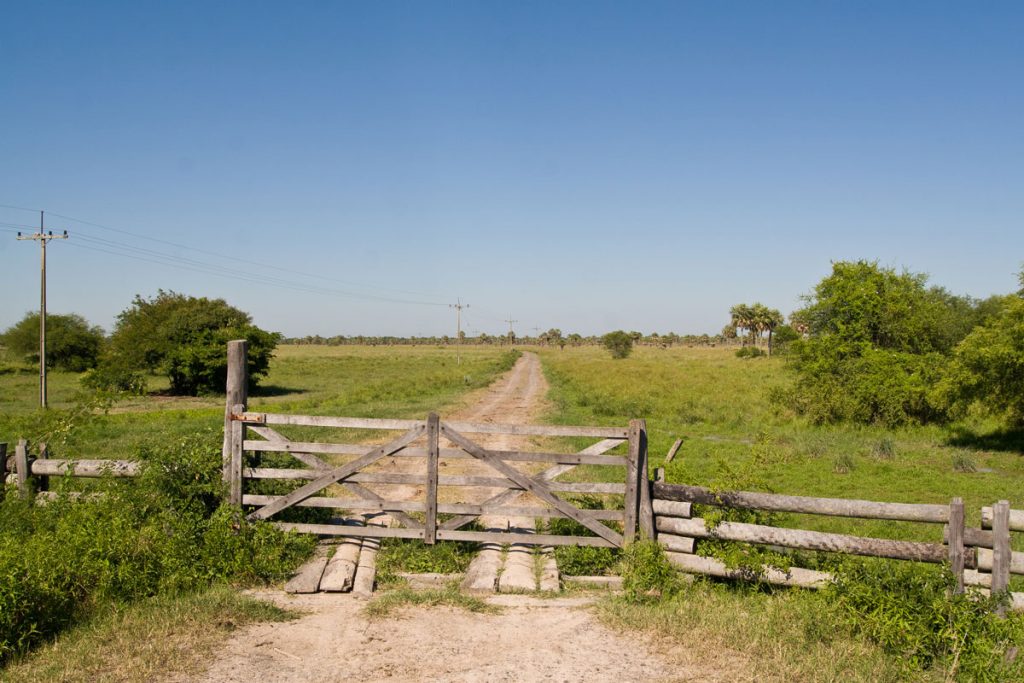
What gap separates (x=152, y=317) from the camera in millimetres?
46156

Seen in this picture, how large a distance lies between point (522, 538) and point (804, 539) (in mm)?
3116

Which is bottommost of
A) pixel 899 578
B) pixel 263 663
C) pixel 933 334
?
pixel 263 663

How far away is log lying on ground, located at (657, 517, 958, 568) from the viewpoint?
6736 millimetres

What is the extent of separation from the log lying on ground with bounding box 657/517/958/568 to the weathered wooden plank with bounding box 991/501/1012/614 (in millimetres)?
252

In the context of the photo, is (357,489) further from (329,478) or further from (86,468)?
(86,468)

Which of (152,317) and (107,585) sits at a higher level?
(152,317)

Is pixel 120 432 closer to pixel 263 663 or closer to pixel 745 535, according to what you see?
pixel 263 663

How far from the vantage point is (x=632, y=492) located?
820 centimetres

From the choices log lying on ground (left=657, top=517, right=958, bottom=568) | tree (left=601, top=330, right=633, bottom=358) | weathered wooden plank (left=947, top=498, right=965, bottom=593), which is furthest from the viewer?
tree (left=601, top=330, right=633, bottom=358)

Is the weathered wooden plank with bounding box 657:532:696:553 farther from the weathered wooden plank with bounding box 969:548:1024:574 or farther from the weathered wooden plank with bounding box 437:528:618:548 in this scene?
the weathered wooden plank with bounding box 969:548:1024:574

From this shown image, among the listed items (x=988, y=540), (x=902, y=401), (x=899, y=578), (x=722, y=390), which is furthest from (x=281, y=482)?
(x=722, y=390)

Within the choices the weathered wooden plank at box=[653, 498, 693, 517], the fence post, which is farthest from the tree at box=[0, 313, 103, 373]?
the weathered wooden plank at box=[653, 498, 693, 517]

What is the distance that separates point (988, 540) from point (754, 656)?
247 centimetres

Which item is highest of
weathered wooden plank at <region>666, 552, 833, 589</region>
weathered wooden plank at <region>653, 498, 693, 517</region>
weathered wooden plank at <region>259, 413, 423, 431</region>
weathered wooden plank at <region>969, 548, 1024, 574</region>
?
weathered wooden plank at <region>259, 413, 423, 431</region>
